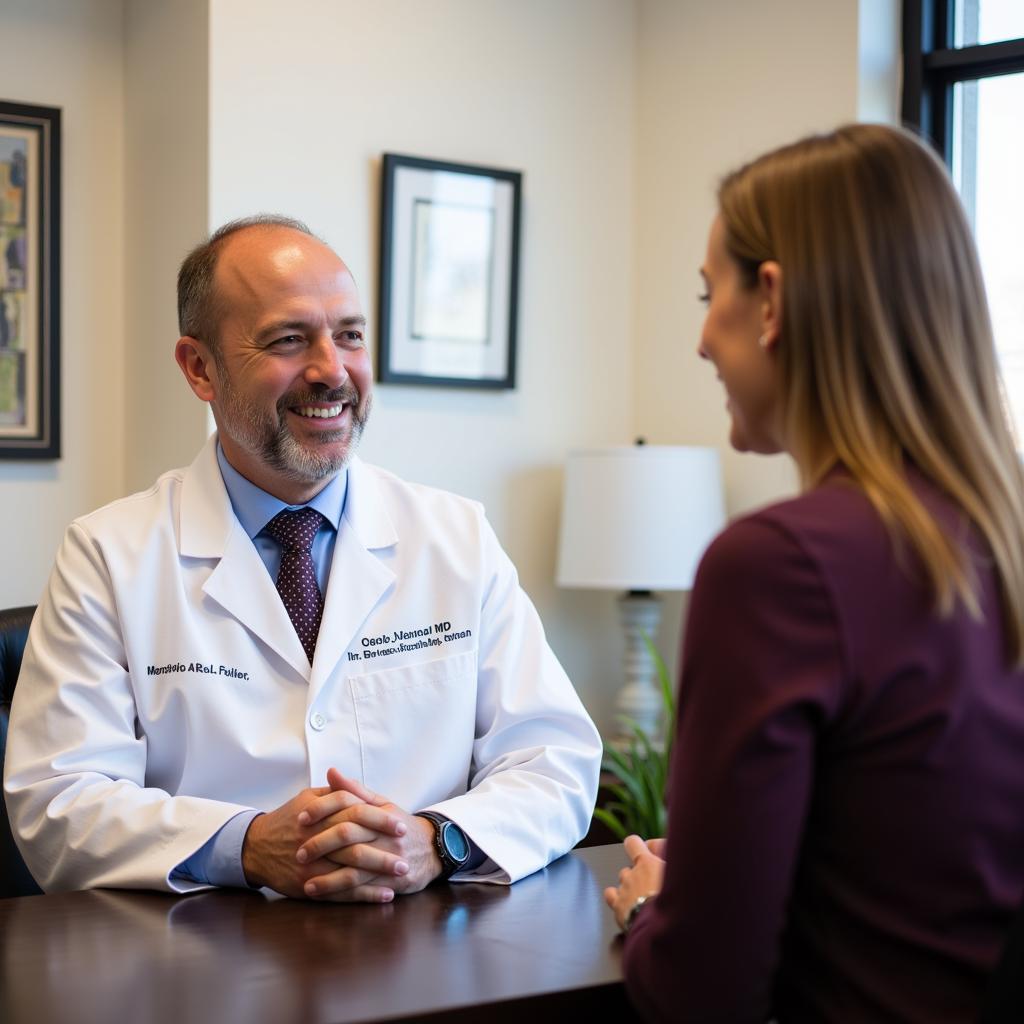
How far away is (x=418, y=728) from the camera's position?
191cm

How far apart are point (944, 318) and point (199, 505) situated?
4.21 feet

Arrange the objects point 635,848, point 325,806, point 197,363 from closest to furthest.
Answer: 1. point 635,848
2. point 325,806
3. point 197,363

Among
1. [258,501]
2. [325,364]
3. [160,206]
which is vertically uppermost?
[160,206]

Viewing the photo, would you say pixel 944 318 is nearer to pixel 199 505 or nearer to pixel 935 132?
pixel 199 505

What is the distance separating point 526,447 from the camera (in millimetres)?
3898

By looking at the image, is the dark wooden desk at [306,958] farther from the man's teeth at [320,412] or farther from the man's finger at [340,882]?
the man's teeth at [320,412]

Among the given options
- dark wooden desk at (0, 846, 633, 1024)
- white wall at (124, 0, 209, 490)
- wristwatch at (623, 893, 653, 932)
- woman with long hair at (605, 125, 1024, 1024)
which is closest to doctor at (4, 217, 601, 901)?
dark wooden desk at (0, 846, 633, 1024)

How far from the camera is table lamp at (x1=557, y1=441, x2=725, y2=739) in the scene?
140 inches

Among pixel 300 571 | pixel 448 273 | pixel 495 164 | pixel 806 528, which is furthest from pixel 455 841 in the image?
pixel 495 164

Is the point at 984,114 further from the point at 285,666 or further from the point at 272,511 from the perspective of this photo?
the point at 285,666

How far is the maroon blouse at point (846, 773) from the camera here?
92cm

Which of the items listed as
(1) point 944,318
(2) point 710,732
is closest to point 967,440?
(1) point 944,318

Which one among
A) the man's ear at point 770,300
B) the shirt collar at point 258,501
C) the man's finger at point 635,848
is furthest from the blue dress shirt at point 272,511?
the man's ear at point 770,300

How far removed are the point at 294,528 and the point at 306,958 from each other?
871 mm
